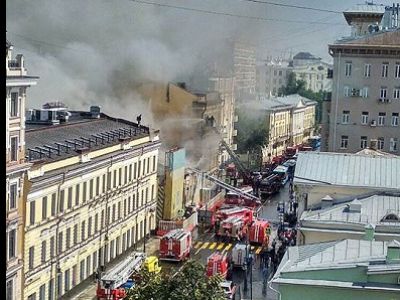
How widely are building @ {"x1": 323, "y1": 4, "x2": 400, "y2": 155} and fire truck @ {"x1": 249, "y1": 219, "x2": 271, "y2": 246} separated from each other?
3.72ft

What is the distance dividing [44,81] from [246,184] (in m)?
1.74

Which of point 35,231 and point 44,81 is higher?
point 44,81

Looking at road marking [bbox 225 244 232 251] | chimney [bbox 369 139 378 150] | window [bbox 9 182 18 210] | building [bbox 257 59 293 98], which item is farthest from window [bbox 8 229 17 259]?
chimney [bbox 369 139 378 150]

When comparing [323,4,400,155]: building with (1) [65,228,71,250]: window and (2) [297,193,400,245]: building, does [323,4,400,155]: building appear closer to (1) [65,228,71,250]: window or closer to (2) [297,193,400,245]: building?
(2) [297,193,400,245]: building

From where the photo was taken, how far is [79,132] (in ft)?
15.6

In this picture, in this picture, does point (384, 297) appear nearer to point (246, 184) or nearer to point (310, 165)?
point (310, 165)

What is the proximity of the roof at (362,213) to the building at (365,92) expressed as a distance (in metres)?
2.25

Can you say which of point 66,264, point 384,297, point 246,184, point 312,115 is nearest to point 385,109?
point 312,115

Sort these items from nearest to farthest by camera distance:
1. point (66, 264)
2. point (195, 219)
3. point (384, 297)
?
1. point (384, 297)
2. point (66, 264)
3. point (195, 219)

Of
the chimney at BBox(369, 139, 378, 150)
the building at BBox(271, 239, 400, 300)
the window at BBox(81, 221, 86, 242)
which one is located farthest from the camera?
the chimney at BBox(369, 139, 378, 150)

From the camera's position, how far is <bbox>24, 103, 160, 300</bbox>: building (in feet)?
11.8

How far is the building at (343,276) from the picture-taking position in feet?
7.71

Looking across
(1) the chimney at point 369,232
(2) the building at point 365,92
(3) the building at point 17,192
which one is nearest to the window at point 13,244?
(3) the building at point 17,192

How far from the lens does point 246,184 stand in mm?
5770
